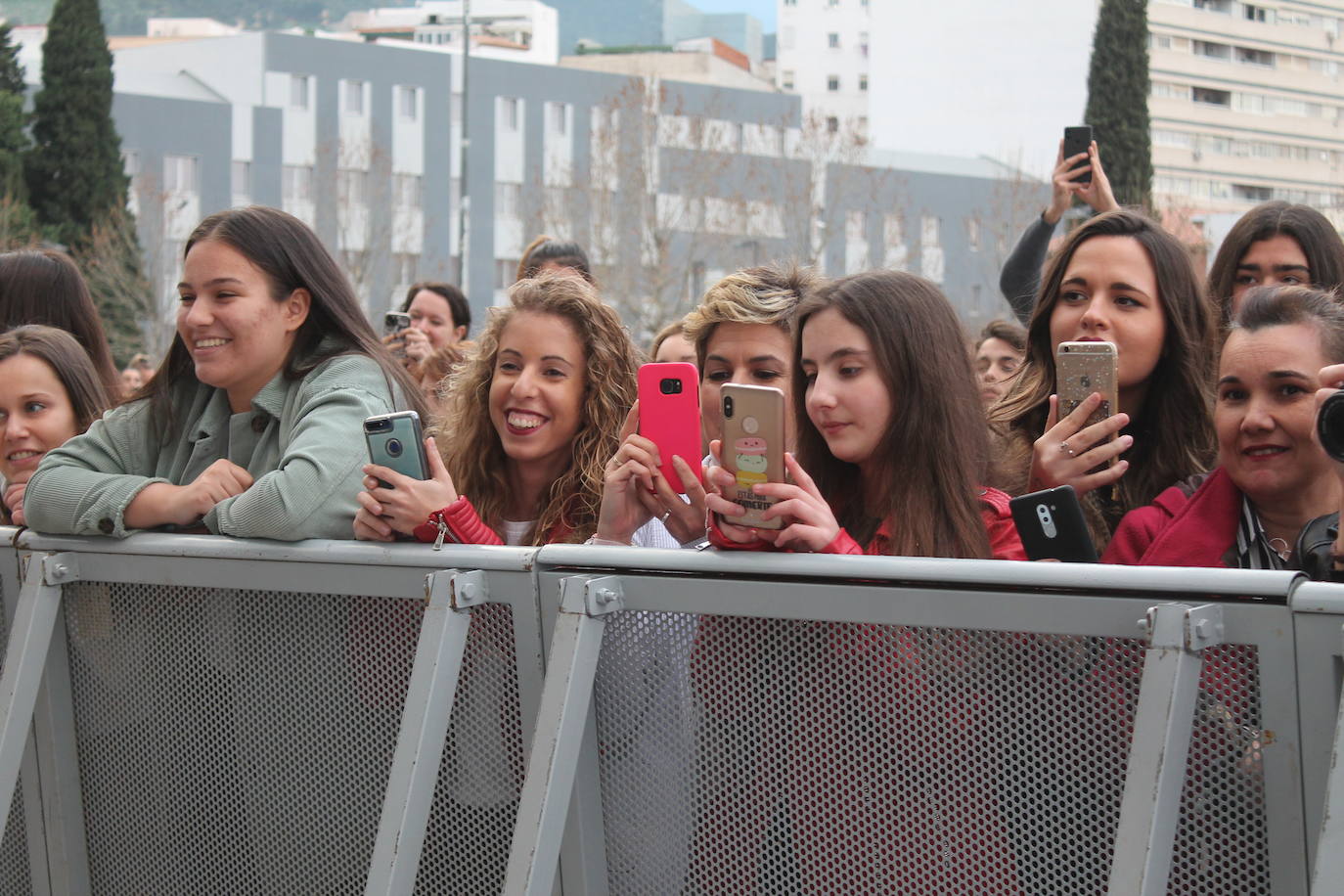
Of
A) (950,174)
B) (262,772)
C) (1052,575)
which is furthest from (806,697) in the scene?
(950,174)

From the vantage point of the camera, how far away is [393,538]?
276 cm

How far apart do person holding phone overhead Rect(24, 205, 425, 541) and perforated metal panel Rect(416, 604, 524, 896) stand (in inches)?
21.8

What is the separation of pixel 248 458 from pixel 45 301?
6.27 ft

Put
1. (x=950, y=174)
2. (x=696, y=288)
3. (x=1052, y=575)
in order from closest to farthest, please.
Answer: (x=1052, y=575), (x=696, y=288), (x=950, y=174)

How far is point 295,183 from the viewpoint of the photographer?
45.4m

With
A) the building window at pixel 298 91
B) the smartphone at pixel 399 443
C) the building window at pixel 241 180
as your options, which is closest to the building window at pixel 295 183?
the building window at pixel 241 180

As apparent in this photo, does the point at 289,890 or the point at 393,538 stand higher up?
the point at 393,538

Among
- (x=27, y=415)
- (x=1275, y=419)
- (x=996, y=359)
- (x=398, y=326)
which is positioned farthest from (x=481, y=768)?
(x=398, y=326)

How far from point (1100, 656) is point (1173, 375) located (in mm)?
1508

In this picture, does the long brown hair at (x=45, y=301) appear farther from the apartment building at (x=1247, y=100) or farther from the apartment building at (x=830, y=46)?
the apartment building at (x=830, y=46)

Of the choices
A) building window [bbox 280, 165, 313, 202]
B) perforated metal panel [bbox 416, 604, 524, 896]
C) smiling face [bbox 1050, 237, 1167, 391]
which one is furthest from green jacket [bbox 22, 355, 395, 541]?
building window [bbox 280, 165, 313, 202]

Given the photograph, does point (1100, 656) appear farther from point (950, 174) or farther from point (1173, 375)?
point (950, 174)

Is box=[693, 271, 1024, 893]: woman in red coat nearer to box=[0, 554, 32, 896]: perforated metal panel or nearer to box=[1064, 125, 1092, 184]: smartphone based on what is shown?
box=[0, 554, 32, 896]: perforated metal panel

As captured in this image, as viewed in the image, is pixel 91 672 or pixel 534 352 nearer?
pixel 91 672
